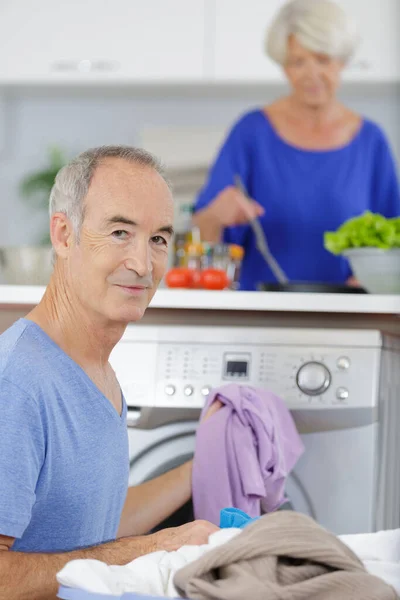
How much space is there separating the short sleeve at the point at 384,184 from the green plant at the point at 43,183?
4.66ft

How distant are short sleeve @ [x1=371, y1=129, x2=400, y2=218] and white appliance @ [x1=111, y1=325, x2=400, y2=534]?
3.62 feet

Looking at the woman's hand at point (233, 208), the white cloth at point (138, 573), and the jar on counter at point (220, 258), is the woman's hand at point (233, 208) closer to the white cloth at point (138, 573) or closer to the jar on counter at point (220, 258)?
the jar on counter at point (220, 258)

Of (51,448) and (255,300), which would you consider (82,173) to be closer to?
(51,448)

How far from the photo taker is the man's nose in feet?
3.17

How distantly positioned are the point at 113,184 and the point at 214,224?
59.2 inches

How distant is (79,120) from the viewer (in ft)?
11.8

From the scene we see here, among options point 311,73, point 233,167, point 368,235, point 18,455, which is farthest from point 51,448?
point 311,73

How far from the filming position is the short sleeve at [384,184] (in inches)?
104

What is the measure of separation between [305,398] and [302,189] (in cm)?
120

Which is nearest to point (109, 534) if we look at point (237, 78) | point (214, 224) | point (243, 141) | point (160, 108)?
point (214, 224)

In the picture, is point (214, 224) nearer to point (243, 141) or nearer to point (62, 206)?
point (243, 141)

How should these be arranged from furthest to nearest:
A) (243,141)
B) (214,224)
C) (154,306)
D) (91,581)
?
(243,141) < (214,224) < (154,306) < (91,581)

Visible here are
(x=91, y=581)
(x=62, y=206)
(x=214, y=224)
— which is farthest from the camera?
(x=214, y=224)

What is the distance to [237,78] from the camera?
315 centimetres
